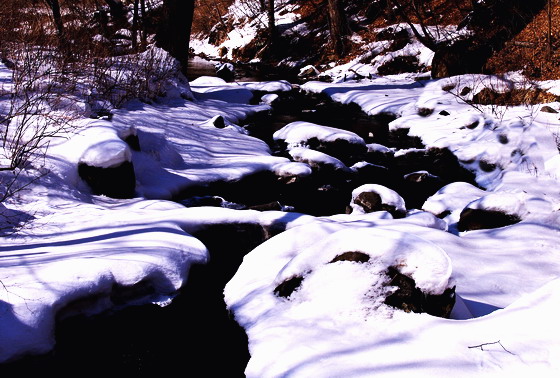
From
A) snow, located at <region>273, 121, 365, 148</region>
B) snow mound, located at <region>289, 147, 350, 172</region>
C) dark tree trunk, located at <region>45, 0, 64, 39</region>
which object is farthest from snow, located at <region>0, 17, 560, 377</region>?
snow, located at <region>273, 121, 365, 148</region>

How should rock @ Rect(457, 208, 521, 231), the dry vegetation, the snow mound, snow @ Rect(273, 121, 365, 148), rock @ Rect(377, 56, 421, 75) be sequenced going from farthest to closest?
rock @ Rect(377, 56, 421, 75) → the dry vegetation → snow @ Rect(273, 121, 365, 148) → the snow mound → rock @ Rect(457, 208, 521, 231)

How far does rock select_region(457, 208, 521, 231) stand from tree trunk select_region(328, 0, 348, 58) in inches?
630

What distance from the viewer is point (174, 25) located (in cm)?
1170

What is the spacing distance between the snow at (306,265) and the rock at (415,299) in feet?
0.16

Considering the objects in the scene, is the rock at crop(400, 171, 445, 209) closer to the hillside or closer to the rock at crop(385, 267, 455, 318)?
the rock at crop(385, 267, 455, 318)

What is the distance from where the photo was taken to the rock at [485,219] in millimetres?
5133

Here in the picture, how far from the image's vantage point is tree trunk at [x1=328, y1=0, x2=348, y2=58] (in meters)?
19.9

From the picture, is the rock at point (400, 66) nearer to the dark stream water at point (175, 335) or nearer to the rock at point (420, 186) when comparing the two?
the rock at point (420, 186)

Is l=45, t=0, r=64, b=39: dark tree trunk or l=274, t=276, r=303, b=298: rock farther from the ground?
l=45, t=0, r=64, b=39: dark tree trunk

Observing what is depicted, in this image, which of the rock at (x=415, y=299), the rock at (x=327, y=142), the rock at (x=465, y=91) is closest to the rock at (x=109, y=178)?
the rock at (x=415, y=299)

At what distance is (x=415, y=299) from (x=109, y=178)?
149 inches

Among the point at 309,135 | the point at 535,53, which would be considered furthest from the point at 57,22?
the point at 535,53

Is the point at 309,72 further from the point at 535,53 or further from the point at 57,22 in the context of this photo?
the point at 57,22

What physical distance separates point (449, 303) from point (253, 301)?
145 centimetres
